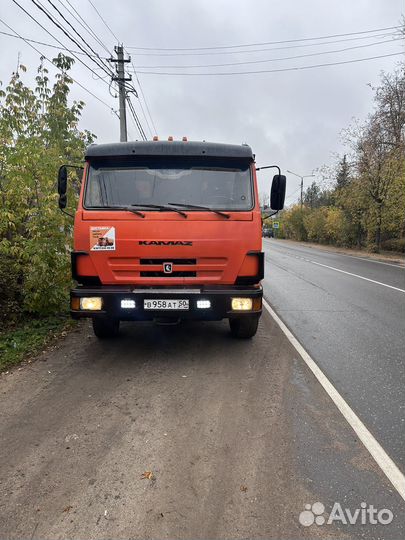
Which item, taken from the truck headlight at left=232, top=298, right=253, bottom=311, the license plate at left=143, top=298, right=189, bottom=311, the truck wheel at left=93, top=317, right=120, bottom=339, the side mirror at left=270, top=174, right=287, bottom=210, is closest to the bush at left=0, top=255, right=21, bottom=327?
the truck wheel at left=93, top=317, right=120, bottom=339

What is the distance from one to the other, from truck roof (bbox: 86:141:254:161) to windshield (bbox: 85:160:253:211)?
4.9 inches

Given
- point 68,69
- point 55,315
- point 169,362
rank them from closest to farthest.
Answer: point 169,362
point 55,315
point 68,69

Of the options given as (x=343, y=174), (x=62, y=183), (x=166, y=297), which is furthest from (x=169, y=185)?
(x=343, y=174)

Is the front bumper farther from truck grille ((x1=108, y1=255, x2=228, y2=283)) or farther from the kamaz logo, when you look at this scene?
the kamaz logo

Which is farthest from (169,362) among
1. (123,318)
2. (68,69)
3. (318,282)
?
(318,282)

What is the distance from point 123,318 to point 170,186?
1726 millimetres

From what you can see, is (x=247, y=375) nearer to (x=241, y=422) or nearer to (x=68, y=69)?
(x=241, y=422)

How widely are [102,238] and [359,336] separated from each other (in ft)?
13.9

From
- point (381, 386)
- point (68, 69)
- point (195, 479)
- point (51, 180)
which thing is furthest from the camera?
point (68, 69)

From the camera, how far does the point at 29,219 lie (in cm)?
632

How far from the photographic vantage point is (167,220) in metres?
4.54

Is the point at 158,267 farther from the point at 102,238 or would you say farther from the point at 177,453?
the point at 177,453

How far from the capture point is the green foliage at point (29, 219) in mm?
5910

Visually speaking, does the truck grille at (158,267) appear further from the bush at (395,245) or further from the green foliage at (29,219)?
the bush at (395,245)
